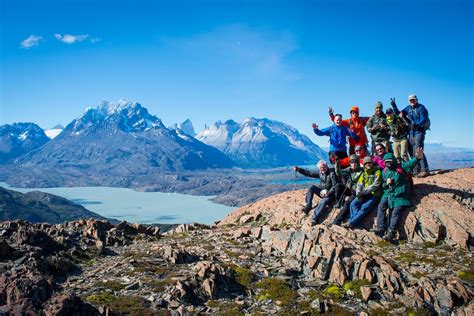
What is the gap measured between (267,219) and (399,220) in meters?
9.09

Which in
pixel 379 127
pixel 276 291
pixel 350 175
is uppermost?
pixel 379 127

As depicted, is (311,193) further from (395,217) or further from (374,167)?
(395,217)

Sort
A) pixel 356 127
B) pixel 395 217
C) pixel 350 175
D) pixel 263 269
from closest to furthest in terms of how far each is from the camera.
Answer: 1. pixel 263 269
2. pixel 395 217
3. pixel 350 175
4. pixel 356 127

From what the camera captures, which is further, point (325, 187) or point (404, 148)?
point (404, 148)

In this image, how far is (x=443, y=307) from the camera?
12625 millimetres

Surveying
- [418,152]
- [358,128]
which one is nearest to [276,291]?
[358,128]

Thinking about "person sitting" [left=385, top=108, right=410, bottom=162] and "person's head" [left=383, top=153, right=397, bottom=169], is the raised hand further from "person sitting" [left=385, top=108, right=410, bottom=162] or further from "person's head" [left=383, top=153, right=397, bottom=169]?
"person's head" [left=383, top=153, right=397, bottom=169]

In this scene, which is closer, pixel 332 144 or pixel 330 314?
pixel 330 314

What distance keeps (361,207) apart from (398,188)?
219cm

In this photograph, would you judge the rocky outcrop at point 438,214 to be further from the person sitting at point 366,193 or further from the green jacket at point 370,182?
the green jacket at point 370,182

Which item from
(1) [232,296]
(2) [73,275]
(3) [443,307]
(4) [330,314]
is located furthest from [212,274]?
(3) [443,307]

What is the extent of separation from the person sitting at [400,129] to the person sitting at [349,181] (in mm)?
4009

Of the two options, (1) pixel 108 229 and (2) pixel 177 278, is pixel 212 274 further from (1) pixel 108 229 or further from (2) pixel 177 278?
(1) pixel 108 229

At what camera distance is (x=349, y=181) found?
20.0m
